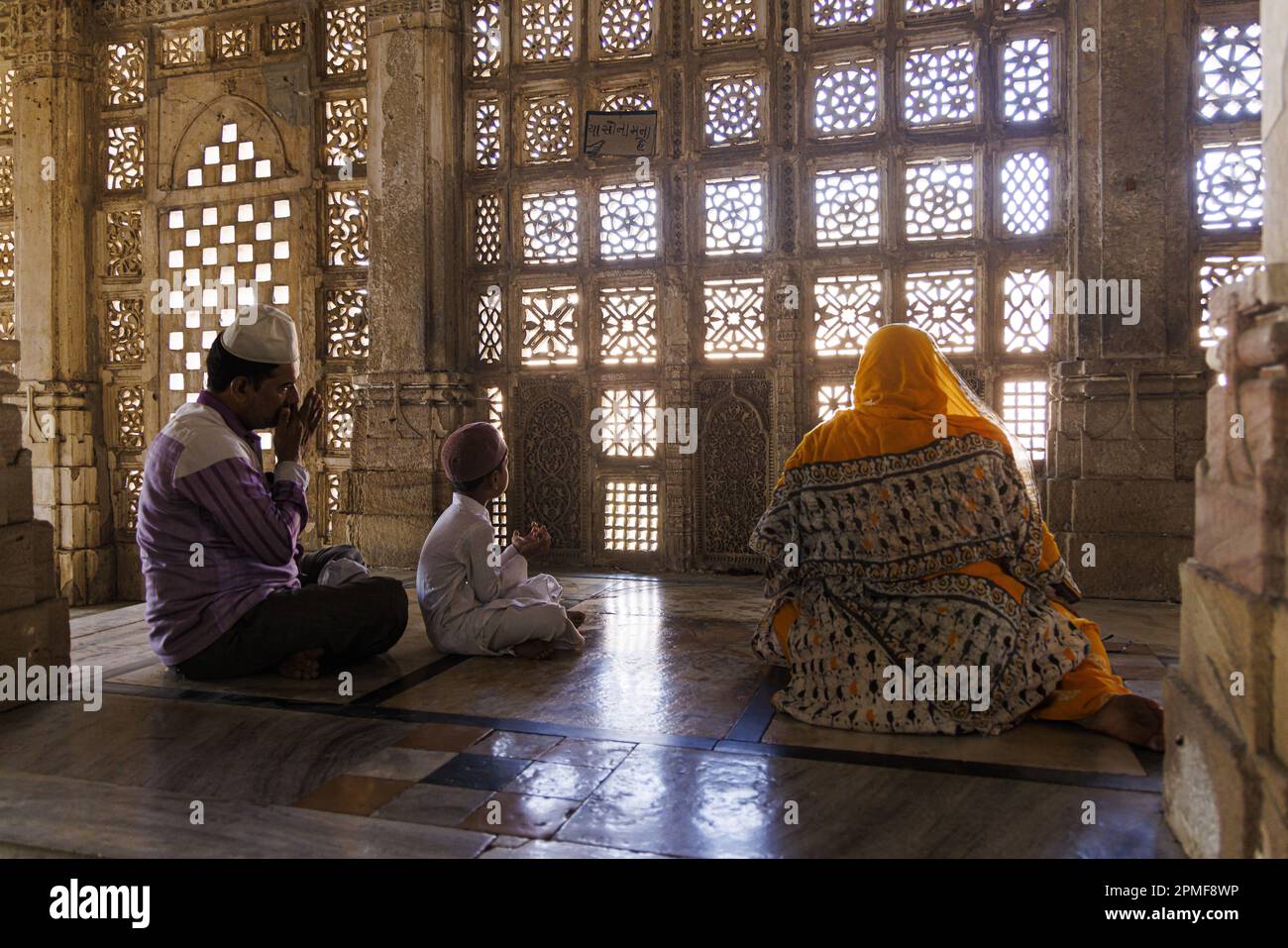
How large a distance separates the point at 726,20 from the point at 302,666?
4.97 meters

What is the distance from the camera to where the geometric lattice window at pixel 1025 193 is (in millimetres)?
5707

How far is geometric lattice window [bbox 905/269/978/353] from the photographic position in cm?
589

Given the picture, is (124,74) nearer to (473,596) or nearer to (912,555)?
(473,596)

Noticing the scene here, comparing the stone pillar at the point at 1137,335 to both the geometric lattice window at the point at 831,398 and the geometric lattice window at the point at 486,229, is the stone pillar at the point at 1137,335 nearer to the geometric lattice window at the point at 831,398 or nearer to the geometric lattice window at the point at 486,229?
the geometric lattice window at the point at 831,398

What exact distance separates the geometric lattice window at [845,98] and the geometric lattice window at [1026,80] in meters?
0.78

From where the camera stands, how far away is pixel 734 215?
6.29 m

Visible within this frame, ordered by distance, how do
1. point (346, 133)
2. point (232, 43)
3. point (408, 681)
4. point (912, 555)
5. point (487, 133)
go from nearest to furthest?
point (912, 555)
point (408, 681)
point (487, 133)
point (346, 133)
point (232, 43)

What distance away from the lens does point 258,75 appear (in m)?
7.33

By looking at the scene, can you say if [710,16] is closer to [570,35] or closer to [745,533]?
[570,35]

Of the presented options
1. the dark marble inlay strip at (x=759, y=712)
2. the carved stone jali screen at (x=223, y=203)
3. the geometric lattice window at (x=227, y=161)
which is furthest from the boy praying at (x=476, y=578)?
the geometric lattice window at (x=227, y=161)

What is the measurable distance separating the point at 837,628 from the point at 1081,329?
324cm

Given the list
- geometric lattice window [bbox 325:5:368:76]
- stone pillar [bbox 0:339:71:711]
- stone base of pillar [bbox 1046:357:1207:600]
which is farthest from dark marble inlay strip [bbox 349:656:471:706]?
geometric lattice window [bbox 325:5:368:76]

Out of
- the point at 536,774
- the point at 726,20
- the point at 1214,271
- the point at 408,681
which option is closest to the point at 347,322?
the point at 726,20
